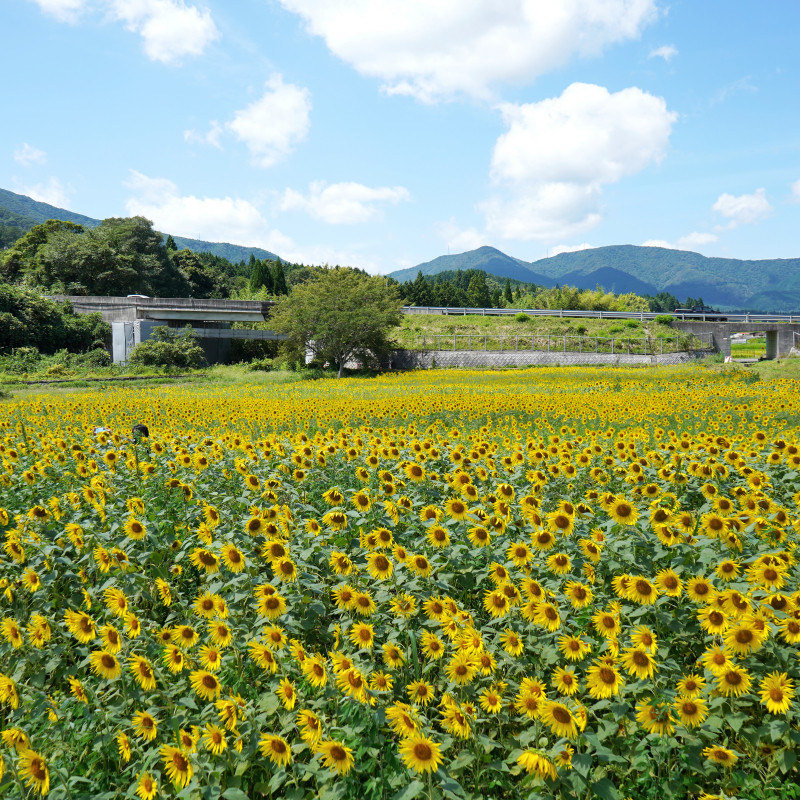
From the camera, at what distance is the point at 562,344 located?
47.4 meters

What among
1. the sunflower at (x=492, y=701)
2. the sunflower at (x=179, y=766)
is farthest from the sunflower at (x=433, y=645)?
the sunflower at (x=179, y=766)

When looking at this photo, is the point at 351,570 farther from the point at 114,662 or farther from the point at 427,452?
the point at 427,452

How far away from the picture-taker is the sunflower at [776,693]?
226 centimetres

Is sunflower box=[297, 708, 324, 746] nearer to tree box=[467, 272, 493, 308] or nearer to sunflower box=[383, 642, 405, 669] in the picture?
sunflower box=[383, 642, 405, 669]

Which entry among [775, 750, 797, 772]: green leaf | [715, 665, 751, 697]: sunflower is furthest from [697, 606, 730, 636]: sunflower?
[775, 750, 797, 772]: green leaf

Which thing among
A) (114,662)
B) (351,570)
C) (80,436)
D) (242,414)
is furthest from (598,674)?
(242,414)

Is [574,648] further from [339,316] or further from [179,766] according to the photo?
[339,316]

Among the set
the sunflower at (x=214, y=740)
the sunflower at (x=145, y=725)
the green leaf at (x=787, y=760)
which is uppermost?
the sunflower at (x=214, y=740)

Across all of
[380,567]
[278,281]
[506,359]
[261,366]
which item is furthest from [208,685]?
[278,281]

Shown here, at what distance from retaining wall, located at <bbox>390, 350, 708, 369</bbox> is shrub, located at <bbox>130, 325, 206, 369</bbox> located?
14568mm

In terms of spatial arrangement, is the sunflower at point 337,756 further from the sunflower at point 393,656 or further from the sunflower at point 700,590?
the sunflower at point 700,590

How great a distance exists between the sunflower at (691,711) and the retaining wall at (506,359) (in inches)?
1626

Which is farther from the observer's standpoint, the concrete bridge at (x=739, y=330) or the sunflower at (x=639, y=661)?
the concrete bridge at (x=739, y=330)

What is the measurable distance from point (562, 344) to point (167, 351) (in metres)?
30.6
